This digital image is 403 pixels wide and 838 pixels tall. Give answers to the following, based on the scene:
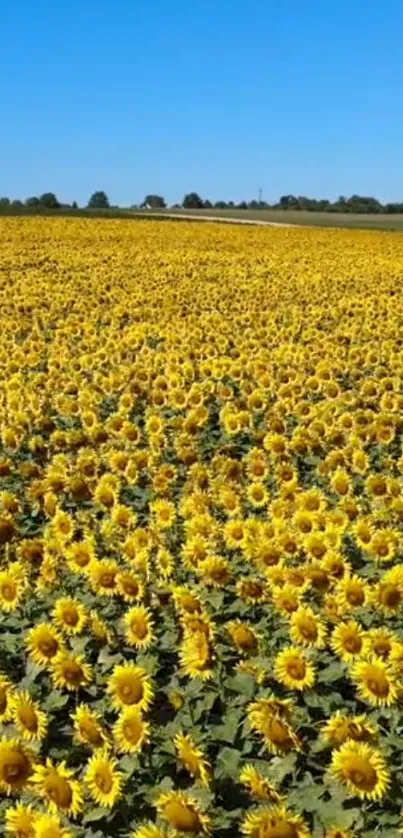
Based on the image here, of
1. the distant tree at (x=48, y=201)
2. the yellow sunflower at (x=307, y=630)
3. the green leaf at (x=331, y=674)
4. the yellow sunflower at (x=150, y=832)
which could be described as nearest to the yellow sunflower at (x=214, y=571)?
the yellow sunflower at (x=307, y=630)

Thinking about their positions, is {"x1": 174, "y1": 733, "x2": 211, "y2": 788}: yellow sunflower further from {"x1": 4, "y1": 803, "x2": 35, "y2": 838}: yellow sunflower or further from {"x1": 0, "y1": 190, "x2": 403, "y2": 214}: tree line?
{"x1": 0, "y1": 190, "x2": 403, "y2": 214}: tree line

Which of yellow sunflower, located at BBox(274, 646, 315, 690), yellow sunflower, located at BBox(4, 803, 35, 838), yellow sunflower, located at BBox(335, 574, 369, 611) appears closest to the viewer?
yellow sunflower, located at BBox(4, 803, 35, 838)

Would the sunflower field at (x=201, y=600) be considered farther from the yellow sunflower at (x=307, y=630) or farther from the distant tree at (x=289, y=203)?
the distant tree at (x=289, y=203)

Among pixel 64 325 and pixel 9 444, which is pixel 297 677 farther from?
pixel 64 325

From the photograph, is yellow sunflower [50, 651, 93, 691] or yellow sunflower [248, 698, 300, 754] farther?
yellow sunflower [50, 651, 93, 691]

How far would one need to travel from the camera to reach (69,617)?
13.7 feet

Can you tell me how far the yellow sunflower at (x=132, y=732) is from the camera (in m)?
3.34

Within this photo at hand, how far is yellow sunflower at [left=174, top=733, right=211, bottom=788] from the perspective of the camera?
3.19m

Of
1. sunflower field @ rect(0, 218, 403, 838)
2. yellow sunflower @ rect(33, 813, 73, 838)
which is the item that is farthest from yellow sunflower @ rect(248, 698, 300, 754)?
yellow sunflower @ rect(33, 813, 73, 838)

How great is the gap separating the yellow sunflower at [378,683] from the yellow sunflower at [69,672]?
1035mm

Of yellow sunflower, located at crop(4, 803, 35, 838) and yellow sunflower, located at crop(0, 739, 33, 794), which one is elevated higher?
yellow sunflower, located at crop(0, 739, 33, 794)

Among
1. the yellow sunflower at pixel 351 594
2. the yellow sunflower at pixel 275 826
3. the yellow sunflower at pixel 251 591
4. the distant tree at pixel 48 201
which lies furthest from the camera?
the distant tree at pixel 48 201

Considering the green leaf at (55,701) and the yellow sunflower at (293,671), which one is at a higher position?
the yellow sunflower at (293,671)

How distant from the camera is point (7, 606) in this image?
4445 millimetres
